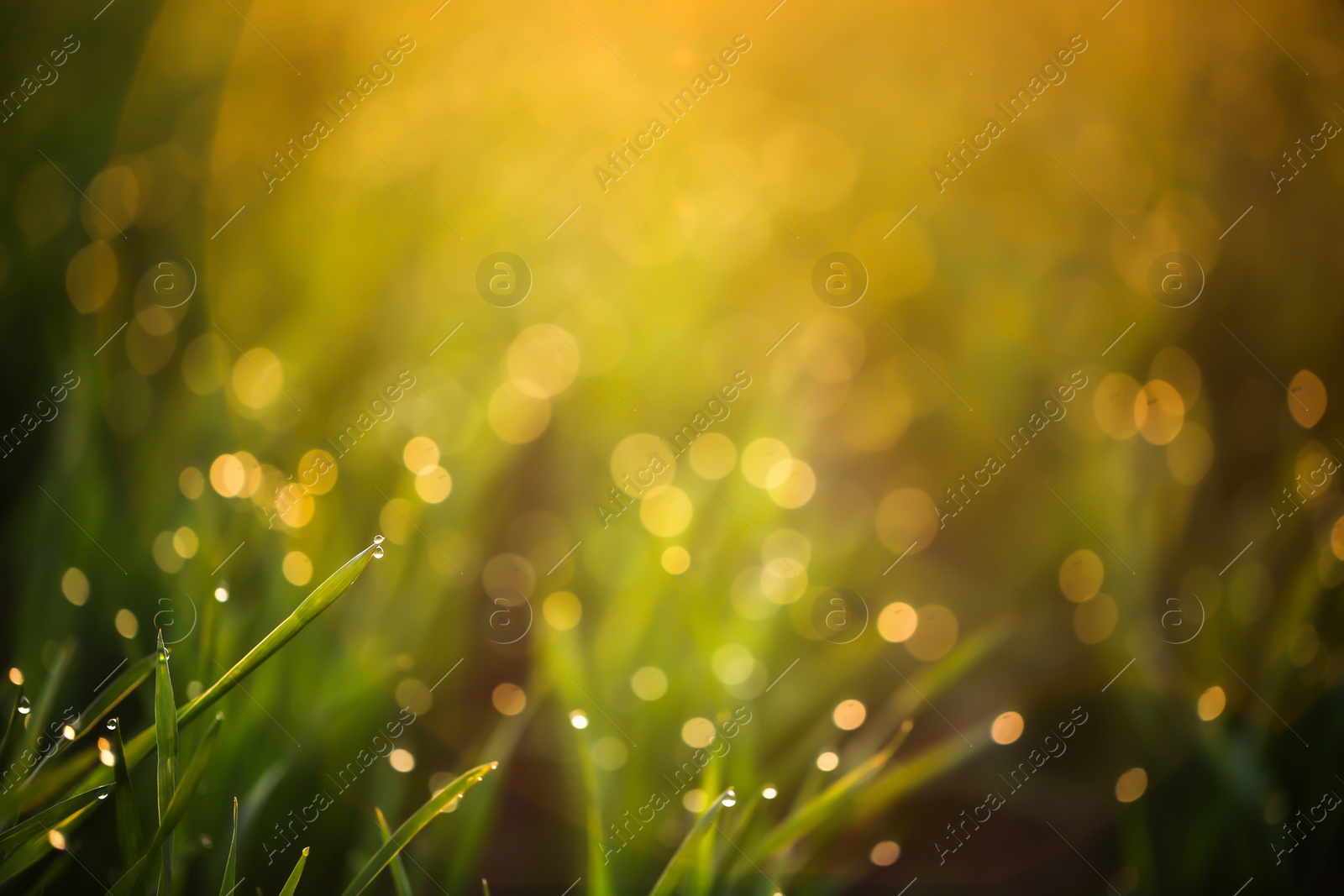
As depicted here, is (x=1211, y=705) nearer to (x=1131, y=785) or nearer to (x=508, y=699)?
(x=1131, y=785)

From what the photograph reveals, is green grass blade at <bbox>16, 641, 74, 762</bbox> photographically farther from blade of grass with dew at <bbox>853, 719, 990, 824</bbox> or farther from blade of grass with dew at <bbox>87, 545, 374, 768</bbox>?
blade of grass with dew at <bbox>853, 719, 990, 824</bbox>

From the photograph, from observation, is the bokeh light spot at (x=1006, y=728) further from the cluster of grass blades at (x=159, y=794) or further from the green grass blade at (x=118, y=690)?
the green grass blade at (x=118, y=690)

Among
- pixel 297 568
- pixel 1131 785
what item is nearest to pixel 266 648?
pixel 297 568

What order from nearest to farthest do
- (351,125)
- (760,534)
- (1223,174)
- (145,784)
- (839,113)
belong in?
(145,784) → (760,534) → (1223,174) → (351,125) → (839,113)

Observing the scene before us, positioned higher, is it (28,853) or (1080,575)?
(28,853)

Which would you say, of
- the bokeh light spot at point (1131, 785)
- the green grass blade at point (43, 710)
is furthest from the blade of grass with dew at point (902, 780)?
the green grass blade at point (43, 710)

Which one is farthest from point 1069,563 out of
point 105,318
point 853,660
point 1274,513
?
point 105,318

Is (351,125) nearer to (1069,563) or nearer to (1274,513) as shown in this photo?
(1069,563)

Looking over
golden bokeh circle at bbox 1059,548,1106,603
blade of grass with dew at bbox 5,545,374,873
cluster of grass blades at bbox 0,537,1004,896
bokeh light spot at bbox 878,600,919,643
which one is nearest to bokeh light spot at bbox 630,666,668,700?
cluster of grass blades at bbox 0,537,1004,896
